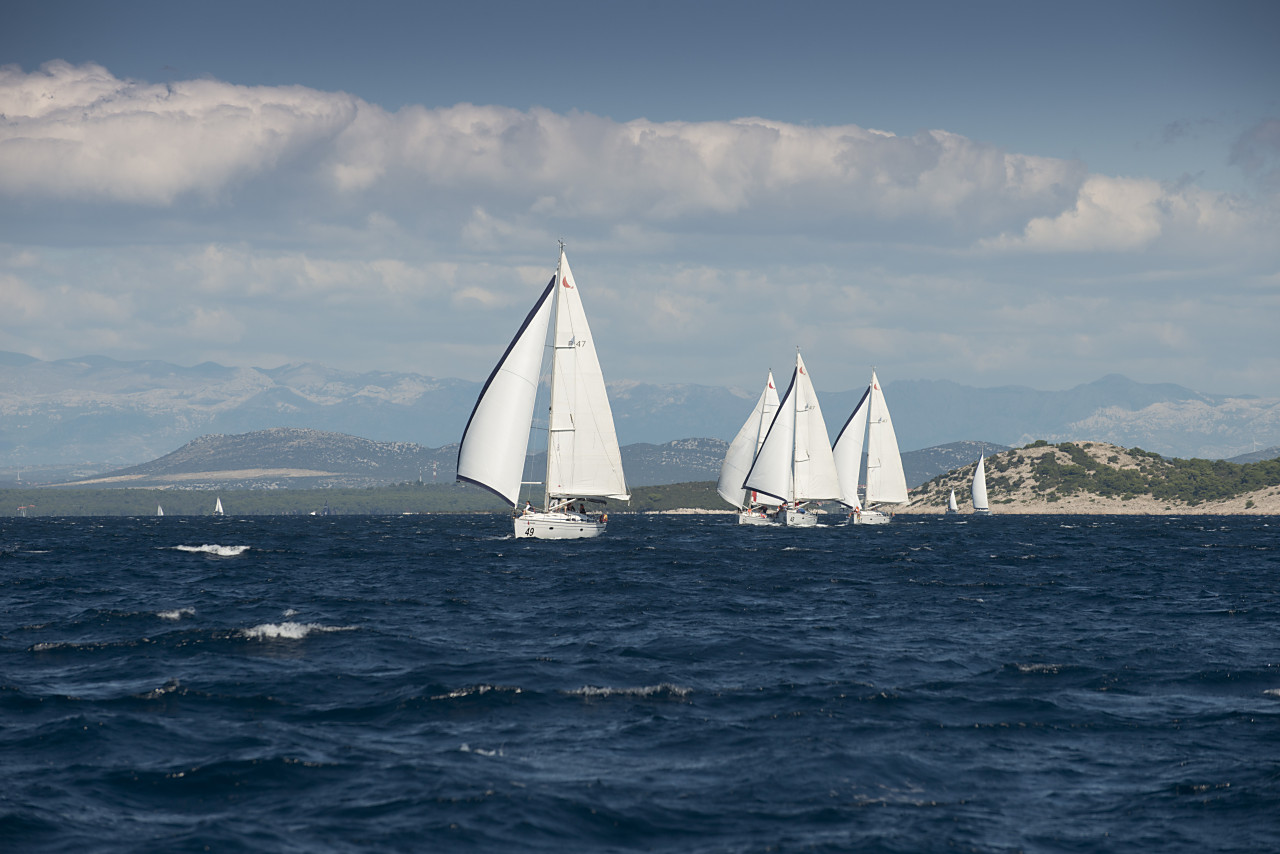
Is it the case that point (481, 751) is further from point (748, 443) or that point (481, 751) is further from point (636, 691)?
point (748, 443)

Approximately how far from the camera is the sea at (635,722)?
59.4 feet

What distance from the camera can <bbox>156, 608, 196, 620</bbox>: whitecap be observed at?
137ft

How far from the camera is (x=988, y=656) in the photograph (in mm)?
34375

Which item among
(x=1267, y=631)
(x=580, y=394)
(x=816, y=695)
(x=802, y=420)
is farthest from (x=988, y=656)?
(x=802, y=420)

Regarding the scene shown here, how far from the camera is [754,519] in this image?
142250 millimetres

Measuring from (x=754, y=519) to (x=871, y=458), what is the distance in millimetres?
27026

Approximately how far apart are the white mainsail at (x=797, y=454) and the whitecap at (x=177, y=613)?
91049 millimetres

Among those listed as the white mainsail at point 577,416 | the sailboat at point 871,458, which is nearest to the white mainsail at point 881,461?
the sailboat at point 871,458

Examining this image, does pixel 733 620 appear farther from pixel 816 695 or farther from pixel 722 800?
pixel 722 800

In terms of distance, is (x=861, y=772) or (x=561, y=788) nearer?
(x=561, y=788)

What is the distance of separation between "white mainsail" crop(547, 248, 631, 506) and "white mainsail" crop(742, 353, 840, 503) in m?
47.4

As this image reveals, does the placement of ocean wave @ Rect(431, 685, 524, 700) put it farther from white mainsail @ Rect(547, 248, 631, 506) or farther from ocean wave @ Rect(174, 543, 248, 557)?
ocean wave @ Rect(174, 543, 248, 557)

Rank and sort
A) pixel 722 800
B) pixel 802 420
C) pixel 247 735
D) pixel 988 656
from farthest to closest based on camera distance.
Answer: pixel 802 420, pixel 988 656, pixel 247 735, pixel 722 800

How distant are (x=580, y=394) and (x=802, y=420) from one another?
54523 millimetres
